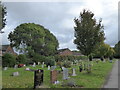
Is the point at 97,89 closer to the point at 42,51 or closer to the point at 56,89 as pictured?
the point at 56,89

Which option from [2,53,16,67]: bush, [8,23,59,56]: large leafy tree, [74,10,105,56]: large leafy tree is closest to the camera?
[74,10,105,56]: large leafy tree

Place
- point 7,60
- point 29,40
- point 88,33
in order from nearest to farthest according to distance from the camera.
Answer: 1. point 88,33
2. point 7,60
3. point 29,40

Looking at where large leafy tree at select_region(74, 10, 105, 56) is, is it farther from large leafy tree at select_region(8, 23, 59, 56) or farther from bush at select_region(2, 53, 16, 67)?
large leafy tree at select_region(8, 23, 59, 56)

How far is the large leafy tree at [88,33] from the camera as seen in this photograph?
49.8 ft

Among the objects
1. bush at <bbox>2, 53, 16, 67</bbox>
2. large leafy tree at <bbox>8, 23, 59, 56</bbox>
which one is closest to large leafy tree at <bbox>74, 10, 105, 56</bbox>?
bush at <bbox>2, 53, 16, 67</bbox>

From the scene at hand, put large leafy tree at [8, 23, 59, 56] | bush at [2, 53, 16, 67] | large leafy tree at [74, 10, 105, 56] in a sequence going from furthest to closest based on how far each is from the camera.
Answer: large leafy tree at [8, 23, 59, 56] → bush at [2, 53, 16, 67] → large leafy tree at [74, 10, 105, 56]

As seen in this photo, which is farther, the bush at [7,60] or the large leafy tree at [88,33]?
the bush at [7,60]

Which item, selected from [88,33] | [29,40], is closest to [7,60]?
[88,33]

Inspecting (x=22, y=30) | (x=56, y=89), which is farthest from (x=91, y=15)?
(x=22, y=30)

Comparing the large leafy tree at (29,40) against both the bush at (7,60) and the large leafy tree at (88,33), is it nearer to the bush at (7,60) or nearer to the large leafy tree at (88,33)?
the bush at (7,60)

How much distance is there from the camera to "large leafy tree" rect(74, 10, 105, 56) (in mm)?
15172

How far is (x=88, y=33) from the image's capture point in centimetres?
1514

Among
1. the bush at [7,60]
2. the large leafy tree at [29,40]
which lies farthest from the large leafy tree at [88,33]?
the large leafy tree at [29,40]

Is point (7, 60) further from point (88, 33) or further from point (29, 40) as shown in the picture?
point (29, 40)
